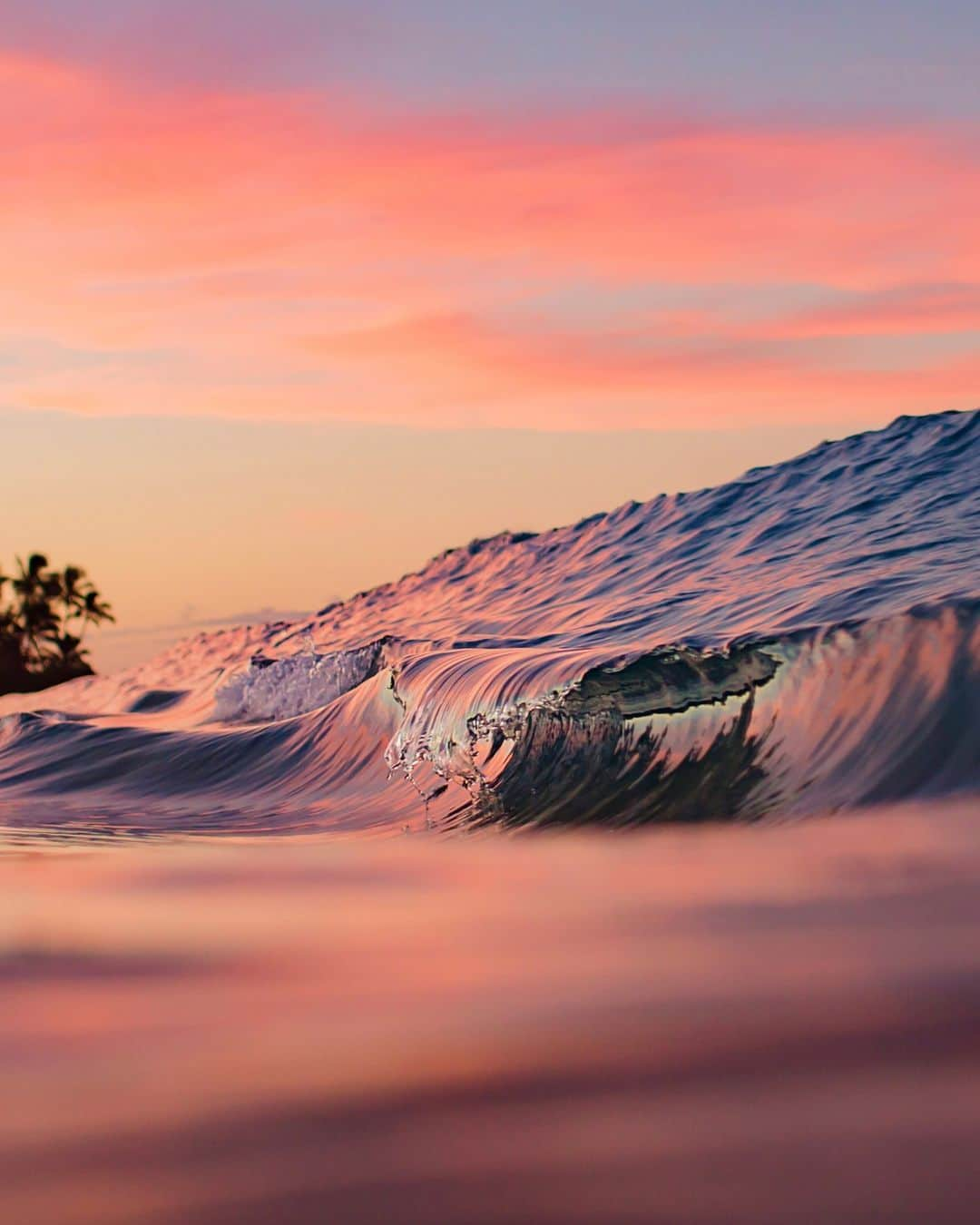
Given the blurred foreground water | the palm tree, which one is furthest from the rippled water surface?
the palm tree

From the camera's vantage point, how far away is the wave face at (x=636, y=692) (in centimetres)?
973

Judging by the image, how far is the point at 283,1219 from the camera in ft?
9.80

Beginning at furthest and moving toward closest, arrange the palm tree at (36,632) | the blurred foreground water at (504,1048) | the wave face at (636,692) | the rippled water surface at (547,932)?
1. the palm tree at (36,632)
2. the wave face at (636,692)
3. the rippled water surface at (547,932)
4. the blurred foreground water at (504,1048)

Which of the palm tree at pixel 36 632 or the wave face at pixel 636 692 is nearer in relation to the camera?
the wave face at pixel 636 692

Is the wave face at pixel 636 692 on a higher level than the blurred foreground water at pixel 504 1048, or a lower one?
higher

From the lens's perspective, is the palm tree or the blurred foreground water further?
the palm tree

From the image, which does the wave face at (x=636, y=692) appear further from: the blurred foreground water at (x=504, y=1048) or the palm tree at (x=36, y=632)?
the palm tree at (x=36, y=632)

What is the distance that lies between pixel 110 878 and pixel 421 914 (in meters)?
1.97

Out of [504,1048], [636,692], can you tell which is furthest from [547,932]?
[636,692]

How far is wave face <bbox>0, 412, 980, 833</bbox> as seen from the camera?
383 inches

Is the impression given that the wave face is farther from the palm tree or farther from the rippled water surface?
the palm tree

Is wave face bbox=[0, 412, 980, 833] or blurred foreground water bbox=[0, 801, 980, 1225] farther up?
wave face bbox=[0, 412, 980, 833]

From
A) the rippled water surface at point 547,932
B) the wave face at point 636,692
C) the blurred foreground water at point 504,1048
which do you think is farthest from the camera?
the wave face at point 636,692

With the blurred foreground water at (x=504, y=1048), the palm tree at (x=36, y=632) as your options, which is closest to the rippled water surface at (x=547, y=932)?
the blurred foreground water at (x=504, y=1048)
